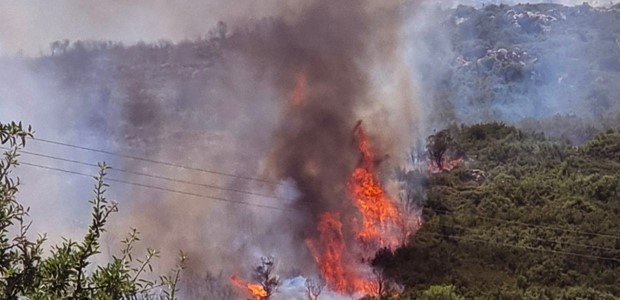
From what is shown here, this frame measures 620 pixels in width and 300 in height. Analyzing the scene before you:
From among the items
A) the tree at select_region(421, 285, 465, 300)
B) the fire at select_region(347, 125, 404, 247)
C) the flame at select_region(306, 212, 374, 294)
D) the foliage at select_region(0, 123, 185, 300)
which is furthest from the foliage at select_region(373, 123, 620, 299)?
the foliage at select_region(0, 123, 185, 300)

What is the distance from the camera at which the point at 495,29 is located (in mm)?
159000

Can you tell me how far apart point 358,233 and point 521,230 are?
58.1ft

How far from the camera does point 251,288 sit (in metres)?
51.2

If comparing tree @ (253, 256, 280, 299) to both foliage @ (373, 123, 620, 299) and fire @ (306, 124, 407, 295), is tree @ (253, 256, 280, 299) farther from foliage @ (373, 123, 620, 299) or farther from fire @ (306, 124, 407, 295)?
foliage @ (373, 123, 620, 299)

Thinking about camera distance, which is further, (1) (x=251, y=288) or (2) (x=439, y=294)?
(1) (x=251, y=288)

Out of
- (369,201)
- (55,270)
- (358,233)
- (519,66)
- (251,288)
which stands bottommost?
(55,270)

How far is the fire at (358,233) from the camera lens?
176ft

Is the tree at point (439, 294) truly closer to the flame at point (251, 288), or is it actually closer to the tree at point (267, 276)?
the tree at point (267, 276)

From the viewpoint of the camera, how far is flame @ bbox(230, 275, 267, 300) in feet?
165

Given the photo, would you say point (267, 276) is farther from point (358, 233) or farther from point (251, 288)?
point (358, 233)

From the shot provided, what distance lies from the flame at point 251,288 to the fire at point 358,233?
196 inches

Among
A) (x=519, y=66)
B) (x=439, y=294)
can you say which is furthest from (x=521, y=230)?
(x=519, y=66)

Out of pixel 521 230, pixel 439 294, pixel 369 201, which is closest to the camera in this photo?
pixel 439 294

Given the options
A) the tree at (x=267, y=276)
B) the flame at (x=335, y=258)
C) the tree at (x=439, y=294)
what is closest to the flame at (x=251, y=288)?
the tree at (x=267, y=276)
